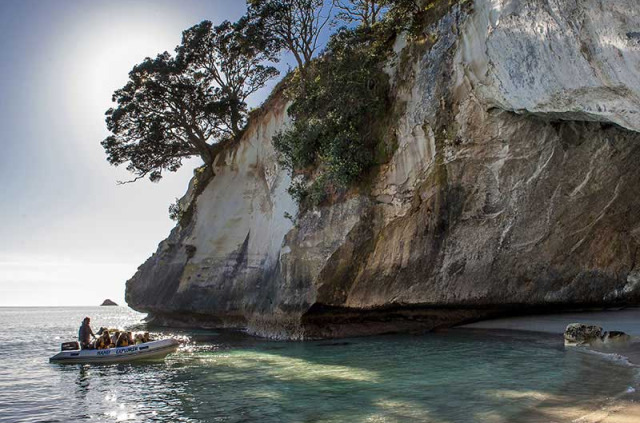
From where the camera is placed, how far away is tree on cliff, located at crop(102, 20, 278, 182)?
3023cm

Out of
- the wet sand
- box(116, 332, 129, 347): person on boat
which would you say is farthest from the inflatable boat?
the wet sand

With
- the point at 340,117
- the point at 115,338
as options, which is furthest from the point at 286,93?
the point at 115,338

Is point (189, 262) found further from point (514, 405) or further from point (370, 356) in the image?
point (514, 405)

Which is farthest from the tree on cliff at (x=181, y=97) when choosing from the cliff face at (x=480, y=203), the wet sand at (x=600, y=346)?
the wet sand at (x=600, y=346)

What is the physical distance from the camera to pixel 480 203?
1780 cm

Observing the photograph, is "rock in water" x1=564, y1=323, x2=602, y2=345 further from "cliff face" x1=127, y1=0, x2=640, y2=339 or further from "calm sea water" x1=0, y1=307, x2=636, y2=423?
"cliff face" x1=127, y1=0, x2=640, y2=339

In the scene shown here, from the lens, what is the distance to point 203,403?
1112cm

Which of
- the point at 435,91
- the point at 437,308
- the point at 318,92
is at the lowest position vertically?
the point at 437,308

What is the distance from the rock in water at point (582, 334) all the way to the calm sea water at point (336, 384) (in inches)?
22.0

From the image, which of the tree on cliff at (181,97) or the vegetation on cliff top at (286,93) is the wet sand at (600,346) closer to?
the vegetation on cliff top at (286,93)

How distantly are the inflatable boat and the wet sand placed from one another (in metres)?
12.9

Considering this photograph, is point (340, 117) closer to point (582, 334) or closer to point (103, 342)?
point (582, 334)

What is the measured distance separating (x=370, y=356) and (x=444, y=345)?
10.5ft

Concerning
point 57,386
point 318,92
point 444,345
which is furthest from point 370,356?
point 318,92
